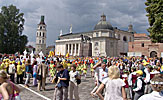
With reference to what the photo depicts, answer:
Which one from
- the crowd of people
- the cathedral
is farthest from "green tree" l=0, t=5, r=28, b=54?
the crowd of people

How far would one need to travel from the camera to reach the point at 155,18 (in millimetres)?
17547

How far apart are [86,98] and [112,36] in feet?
235

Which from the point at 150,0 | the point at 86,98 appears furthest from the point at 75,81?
the point at 150,0

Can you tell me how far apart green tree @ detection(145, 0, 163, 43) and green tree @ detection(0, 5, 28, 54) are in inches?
1178

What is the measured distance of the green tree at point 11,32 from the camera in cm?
3774

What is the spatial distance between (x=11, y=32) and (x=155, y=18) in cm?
3214

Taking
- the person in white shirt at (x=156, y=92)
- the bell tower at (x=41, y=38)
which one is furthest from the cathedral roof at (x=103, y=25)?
the person in white shirt at (x=156, y=92)

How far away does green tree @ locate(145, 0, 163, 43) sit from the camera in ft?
56.4

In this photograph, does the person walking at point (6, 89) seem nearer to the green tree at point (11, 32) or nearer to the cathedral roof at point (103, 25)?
the green tree at point (11, 32)

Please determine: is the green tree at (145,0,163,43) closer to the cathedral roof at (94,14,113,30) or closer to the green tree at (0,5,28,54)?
the green tree at (0,5,28,54)

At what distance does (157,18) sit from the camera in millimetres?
17219

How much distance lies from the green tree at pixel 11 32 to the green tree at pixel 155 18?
98.2ft

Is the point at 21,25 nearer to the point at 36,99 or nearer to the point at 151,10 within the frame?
the point at 151,10

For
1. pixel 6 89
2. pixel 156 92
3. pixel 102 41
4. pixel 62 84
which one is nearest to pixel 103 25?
Result: pixel 102 41
